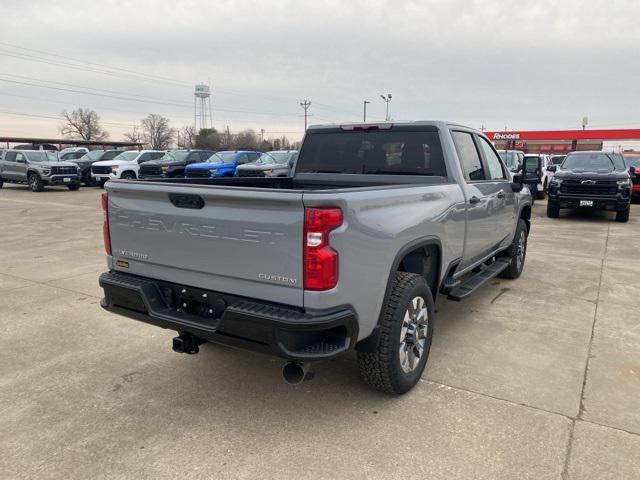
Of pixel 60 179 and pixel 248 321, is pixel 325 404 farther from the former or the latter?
pixel 60 179

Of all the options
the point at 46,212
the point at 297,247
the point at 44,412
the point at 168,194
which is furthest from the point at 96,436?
the point at 46,212

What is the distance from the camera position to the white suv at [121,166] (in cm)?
2293

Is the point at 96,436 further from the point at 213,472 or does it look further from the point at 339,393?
the point at 339,393

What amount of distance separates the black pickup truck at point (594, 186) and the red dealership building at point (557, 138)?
27.6m

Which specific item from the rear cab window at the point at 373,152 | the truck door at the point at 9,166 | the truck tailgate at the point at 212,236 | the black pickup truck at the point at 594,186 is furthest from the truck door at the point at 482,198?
the truck door at the point at 9,166

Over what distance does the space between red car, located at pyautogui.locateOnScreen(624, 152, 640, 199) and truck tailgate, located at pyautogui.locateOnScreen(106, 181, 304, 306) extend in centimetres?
1777

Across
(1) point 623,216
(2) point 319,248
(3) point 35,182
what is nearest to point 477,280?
(2) point 319,248

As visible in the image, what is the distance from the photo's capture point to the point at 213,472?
8.57ft

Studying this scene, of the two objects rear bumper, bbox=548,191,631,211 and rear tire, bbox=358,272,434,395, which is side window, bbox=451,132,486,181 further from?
rear bumper, bbox=548,191,631,211

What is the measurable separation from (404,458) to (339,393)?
0.82 meters

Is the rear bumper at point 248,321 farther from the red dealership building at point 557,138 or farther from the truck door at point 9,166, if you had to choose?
the red dealership building at point 557,138

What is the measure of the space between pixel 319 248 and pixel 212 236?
702 mm

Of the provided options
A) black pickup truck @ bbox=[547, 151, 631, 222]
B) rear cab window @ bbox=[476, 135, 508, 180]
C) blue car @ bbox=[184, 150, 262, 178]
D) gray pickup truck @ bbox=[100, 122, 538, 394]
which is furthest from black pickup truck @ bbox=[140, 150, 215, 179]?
gray pickup truck @ bbox=[100, 122, 538, 394]

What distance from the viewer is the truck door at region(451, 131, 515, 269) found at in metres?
4.47
